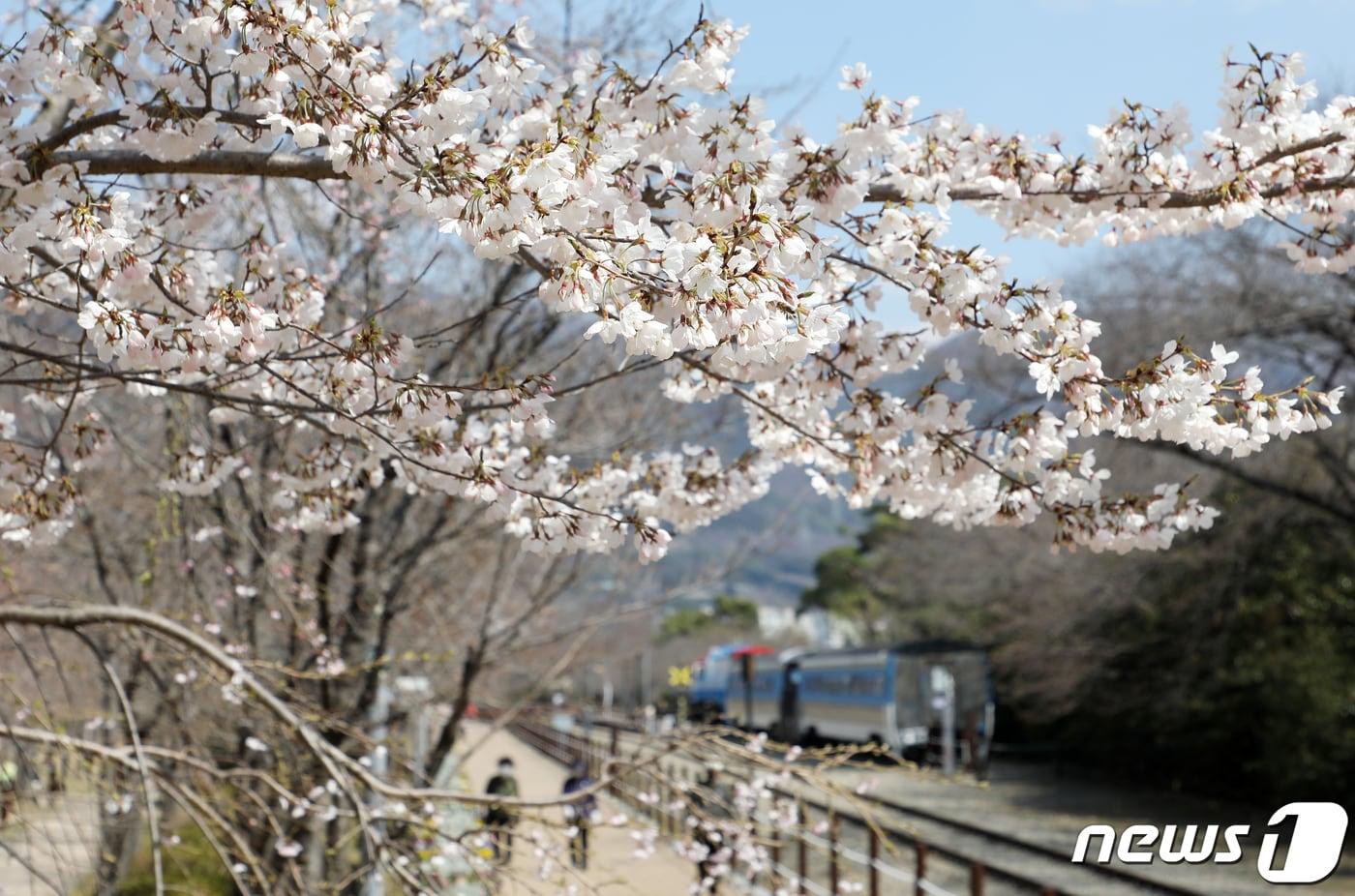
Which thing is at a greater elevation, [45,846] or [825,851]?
[825,851]

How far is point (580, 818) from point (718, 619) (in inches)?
3742

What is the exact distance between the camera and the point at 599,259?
2508 mm

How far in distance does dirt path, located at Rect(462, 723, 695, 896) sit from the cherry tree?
40.8 inches

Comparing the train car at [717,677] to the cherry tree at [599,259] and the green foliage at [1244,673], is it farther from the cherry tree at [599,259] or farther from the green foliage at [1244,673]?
the cherry tree at [599,259]

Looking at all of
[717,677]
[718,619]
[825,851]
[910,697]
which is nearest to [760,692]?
[717,677]

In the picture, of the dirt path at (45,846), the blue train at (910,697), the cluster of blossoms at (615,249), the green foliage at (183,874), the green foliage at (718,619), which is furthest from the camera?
the green foliage at (718,619)

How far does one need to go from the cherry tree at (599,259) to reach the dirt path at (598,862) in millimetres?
1035

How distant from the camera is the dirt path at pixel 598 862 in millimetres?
5781

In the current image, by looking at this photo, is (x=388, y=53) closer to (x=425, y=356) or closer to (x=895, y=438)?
(x=895, y=438)

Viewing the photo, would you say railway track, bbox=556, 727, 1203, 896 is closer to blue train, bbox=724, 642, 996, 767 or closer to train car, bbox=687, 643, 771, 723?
blue train, bbox=724, 642, 996, 767

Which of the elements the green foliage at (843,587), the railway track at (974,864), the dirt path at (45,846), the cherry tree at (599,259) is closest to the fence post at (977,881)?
the railway track at (974,864)

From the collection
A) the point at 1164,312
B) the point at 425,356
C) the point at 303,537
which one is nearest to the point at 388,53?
the point at 425,356

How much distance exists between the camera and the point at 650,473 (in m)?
5.05

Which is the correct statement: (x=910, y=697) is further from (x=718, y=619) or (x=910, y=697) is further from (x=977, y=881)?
(x=718, y=619)
